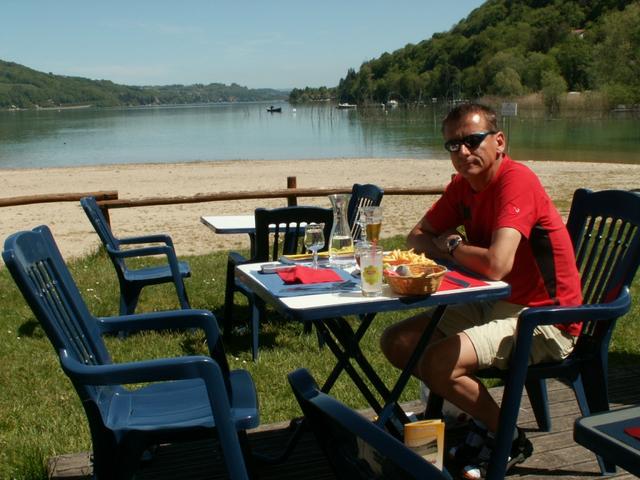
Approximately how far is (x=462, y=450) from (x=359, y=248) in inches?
35.0

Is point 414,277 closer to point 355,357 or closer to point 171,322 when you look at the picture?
point 355,357

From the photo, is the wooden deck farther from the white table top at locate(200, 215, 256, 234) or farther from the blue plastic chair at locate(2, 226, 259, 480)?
the white table top at locate(200, 215, 256, 234)

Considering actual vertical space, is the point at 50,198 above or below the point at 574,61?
below

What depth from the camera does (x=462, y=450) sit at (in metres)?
2.81

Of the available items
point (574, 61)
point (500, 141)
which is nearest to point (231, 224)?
point (500, 141)

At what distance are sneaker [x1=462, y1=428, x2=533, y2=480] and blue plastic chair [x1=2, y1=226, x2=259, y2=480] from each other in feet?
2.74

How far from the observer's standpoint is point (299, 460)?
3.05 metres

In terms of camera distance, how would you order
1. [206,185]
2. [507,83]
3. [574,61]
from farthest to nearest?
1. [574,61]
2. [507,83]
3. [206,185]

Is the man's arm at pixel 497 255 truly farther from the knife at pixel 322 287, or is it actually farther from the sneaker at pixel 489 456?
the sneaker at pixel 489 456

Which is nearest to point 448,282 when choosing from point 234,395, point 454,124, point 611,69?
point 454,124

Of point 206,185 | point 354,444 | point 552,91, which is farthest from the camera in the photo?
point 552,91

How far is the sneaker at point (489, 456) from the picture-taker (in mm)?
2713

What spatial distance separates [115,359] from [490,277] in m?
2.97

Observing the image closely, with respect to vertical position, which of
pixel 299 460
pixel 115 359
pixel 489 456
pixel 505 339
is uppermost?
pixel 505 339
